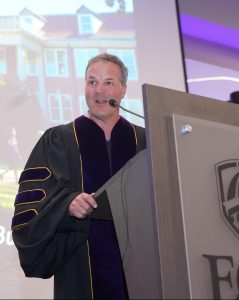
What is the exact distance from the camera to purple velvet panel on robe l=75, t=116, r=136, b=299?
2.20m

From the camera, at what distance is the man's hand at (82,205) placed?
73.6 inches

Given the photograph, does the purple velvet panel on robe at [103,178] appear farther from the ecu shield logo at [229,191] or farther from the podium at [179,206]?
the ecu shield logo at [229,191]

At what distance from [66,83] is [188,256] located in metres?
2.37

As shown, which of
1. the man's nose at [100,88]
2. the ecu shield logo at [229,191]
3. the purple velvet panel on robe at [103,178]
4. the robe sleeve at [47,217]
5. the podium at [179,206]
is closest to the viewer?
the podium at [179,206]

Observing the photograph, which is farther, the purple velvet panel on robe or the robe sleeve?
the purple velvet panel on robe

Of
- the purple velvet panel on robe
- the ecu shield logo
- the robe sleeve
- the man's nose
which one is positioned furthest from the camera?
the man's nose

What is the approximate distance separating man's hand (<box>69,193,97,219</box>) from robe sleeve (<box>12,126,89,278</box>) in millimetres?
69

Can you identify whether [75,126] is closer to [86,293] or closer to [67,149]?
[67,149]

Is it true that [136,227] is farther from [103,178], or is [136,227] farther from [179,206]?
[103,178]

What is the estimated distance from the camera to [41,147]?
243cm

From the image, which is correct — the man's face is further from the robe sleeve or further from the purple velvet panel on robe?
the robe sleeve

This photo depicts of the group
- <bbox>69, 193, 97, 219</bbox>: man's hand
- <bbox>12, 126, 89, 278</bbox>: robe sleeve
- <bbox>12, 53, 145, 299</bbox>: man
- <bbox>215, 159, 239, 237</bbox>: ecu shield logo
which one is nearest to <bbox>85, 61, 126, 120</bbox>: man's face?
<bbox>12, 53, 145, 299</bbox>: man

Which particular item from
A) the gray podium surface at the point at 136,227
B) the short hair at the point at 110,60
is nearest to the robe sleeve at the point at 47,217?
the gray podium surface at the point at 136,227

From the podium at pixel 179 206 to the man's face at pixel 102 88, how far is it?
72 centimetres
